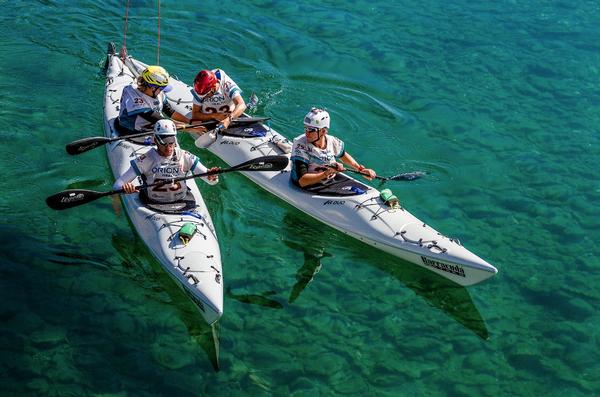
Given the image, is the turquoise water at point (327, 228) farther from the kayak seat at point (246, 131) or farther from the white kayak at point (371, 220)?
the kayak seat at point (246, 131)

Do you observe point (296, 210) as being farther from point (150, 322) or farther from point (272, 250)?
point (150, 322)

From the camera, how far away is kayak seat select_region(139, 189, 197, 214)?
38.2 feet

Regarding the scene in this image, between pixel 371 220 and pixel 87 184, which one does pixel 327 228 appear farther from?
pixel 87 184

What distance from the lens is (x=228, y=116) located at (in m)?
14.4

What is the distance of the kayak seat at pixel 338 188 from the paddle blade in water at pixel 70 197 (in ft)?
11.4

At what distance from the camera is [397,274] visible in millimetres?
12039

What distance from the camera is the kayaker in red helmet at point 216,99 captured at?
14086 mm

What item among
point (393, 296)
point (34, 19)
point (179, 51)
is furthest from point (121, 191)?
point (34, 19)

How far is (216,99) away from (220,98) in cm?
8

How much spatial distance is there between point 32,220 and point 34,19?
7.77m

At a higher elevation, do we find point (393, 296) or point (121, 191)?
point (121, 191)

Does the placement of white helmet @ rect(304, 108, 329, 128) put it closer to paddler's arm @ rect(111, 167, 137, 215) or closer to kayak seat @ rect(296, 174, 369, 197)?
kayak seat @ rect(296, 174, 369, 197)

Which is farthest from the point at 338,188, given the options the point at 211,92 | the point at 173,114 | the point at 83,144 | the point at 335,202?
the point at 83,144

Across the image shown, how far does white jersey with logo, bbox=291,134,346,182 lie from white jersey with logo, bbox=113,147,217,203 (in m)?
1.64
